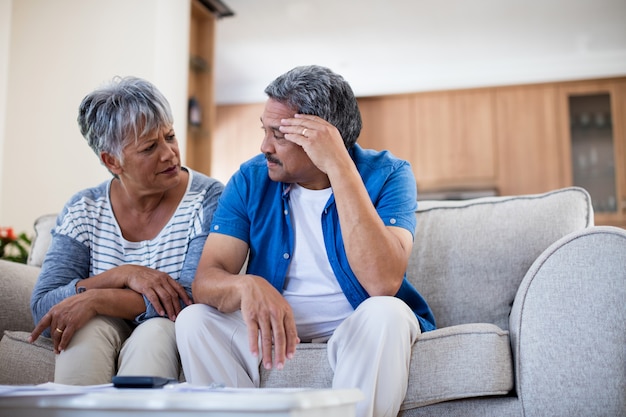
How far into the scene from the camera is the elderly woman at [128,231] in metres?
1.64

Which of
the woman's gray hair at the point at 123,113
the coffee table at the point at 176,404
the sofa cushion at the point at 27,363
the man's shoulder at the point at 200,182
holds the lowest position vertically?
the sofa cushion at the point at 27,363

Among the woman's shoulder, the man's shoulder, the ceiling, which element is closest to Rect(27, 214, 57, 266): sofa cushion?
the woman's shoulder

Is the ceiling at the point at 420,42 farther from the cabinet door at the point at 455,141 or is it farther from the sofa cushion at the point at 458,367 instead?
the sofa cushion at the point at 458,367

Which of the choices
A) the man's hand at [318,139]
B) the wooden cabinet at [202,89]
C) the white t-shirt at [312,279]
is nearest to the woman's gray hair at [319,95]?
the man's hand at [318,139]

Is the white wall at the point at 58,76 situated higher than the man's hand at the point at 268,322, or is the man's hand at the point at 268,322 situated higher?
the white wall at the point at 58,76

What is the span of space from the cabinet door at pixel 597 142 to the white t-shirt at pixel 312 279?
5.17 meters

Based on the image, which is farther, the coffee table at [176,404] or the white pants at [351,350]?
the white pants at [351,350]

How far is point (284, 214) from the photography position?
5.70 feet

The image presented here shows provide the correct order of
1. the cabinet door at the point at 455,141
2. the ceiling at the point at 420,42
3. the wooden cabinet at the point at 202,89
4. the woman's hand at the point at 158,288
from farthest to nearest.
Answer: the cabinet door at the point at 455,141
the ceiling at the point at 420,42
the wooden cabinet at the point at 202,89
the woman's hand at the point at 158,288

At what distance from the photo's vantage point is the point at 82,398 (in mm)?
784

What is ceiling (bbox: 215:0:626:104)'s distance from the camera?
5141mm

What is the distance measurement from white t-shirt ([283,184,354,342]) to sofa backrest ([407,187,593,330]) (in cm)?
43

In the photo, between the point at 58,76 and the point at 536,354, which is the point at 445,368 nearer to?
the point at 536,354

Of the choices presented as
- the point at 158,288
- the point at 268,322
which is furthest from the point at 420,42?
the point at 268,322
